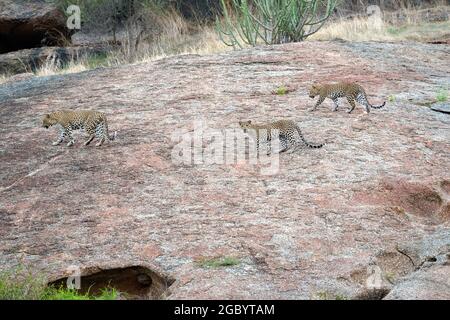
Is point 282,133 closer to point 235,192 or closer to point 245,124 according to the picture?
point 245,124

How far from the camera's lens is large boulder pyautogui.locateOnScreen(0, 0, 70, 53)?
2178 cm

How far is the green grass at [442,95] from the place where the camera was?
37.6 feet

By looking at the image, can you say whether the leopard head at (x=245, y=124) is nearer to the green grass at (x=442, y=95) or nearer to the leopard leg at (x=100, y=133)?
the leopard leg at (x=100, y=133)

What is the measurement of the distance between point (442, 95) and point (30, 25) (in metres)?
14.1

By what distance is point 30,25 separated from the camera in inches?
869

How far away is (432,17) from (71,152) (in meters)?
14.1

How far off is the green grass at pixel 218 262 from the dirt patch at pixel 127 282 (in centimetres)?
41

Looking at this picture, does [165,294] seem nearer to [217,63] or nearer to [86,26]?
[217,63]

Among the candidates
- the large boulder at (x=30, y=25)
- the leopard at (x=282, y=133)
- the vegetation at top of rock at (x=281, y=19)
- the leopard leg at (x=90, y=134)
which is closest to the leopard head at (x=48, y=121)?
the leopard leg at (x=90, y=134)

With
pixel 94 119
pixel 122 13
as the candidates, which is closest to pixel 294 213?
pixel 94 119

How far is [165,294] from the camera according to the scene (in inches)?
264

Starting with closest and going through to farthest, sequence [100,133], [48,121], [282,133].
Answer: [282,133] → [100,133] → [48,121]

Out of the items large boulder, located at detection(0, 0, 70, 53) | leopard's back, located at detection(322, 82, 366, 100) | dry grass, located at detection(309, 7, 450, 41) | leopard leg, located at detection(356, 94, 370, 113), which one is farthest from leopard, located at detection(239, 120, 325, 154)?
large boulder, located at detection(0, 0, 70, 53)

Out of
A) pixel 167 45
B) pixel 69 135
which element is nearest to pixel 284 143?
pixel 69 135
